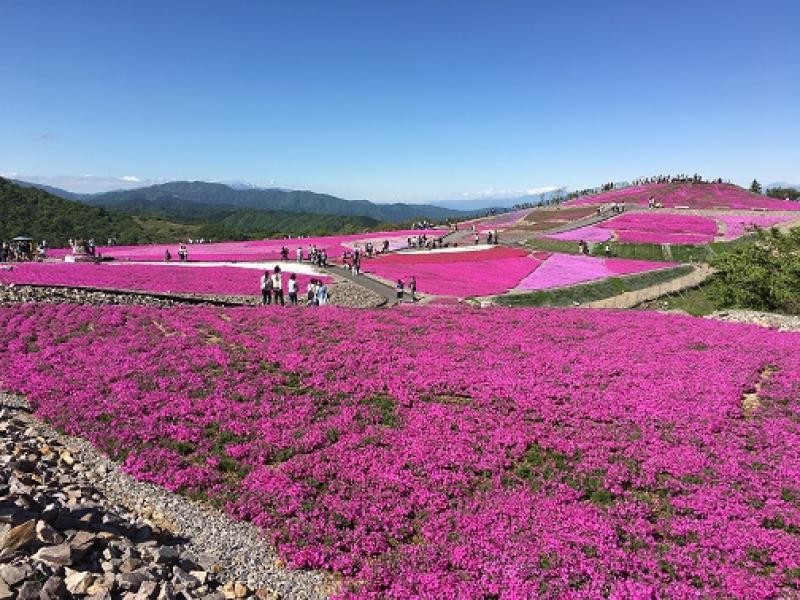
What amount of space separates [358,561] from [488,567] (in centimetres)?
282

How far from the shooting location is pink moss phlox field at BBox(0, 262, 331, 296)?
37.7 meters

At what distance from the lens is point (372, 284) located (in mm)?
47812

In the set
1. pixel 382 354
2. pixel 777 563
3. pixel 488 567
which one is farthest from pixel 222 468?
pixel 777 563

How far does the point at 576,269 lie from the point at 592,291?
935 centimetres

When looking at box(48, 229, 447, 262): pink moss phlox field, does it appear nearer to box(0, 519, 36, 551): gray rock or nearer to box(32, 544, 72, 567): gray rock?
box(0, 519, 36, 551): gray rock

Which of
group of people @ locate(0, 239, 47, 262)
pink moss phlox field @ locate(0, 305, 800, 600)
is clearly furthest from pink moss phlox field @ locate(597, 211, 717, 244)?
group of people @ locate(0, 239, 47, 262)

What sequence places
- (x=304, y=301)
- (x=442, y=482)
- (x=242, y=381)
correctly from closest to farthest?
(x=442, y=482), (x=242, y=381), (x=304, y=301)

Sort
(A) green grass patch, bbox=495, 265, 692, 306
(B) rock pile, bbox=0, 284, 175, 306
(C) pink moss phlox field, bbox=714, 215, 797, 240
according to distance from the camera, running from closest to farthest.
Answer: (B) rock pile, bbox=0, 284, 175, 306 → (A) green grass patch, bbox=495, 265, 692, 306 → (C) pink moss phlox field, bbox=714, 215, 797, 240

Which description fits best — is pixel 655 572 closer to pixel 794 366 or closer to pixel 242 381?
pixel 242 381

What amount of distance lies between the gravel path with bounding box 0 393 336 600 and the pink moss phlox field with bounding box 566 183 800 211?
11237 cm

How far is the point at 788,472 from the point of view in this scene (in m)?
14.5

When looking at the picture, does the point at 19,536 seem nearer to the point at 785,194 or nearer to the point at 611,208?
the point at 611,208

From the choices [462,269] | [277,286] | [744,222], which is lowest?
[462,269]

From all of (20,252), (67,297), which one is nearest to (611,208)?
(20,252)
